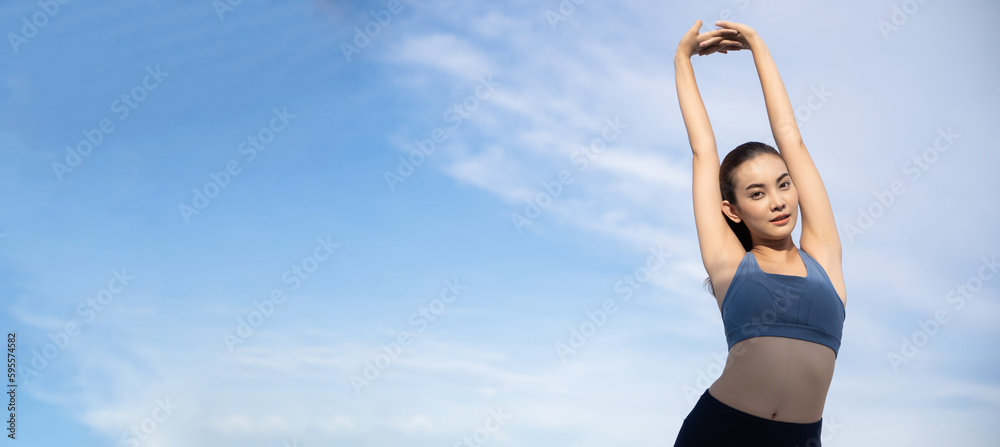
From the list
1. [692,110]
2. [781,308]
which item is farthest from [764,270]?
[692,110]

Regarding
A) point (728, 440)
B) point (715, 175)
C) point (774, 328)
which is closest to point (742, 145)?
point (715, 175)

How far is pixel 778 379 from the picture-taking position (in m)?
3.12

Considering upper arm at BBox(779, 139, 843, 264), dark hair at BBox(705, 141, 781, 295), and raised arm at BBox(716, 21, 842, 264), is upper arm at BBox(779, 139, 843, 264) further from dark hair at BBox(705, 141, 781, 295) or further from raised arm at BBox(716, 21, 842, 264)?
dark hair at BBox(705, 141, 781, 295)

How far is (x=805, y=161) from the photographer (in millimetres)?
3633

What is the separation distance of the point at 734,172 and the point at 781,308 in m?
0.71

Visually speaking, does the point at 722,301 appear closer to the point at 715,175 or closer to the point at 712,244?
the point at 712,244

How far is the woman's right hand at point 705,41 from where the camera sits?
12.6 feet

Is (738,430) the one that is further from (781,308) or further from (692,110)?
(692,110)

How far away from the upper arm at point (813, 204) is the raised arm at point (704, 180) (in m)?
0.41

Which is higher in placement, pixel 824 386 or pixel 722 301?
pixel 722 301

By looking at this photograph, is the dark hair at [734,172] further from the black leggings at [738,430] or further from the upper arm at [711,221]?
A: the black leggings at [738,430]

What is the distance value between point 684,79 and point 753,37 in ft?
1.52

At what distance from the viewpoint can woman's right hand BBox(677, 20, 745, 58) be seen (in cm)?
384

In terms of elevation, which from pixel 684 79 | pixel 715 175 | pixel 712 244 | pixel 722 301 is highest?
pixel 684 79
